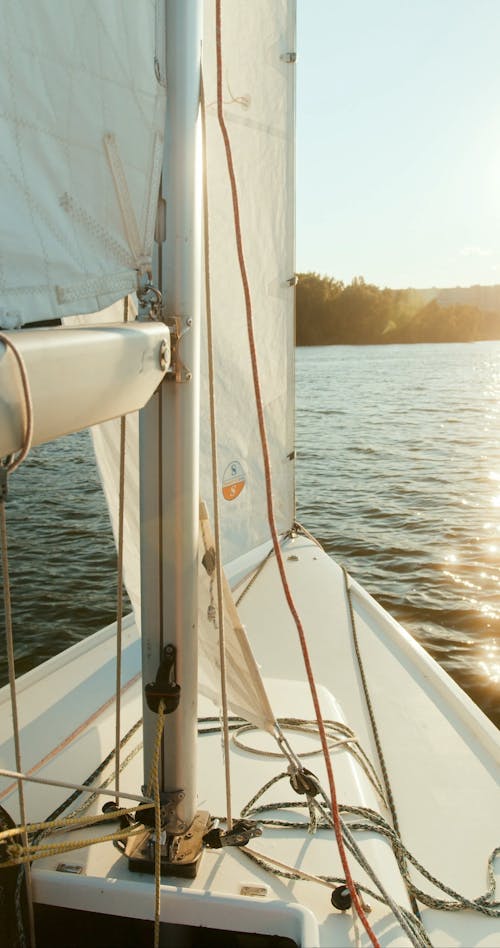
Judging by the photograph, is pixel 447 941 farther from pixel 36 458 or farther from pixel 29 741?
pixel 36 458

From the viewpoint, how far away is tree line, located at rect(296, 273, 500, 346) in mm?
63500

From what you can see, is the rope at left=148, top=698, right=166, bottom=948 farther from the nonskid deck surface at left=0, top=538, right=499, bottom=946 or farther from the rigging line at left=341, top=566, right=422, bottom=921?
the rigging line at left=341, top=566, right=422, bottom=921

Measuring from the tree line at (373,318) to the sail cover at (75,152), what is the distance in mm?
61012

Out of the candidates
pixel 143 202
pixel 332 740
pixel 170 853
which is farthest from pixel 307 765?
pixel 143 202

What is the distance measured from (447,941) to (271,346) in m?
2.84

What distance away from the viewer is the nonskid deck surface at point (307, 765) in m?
1.60

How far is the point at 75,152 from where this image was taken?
123 centimetres

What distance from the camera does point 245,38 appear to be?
121 inches

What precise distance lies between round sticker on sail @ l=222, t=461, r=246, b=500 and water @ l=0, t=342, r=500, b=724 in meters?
3.01

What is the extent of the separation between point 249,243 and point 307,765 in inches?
92.2

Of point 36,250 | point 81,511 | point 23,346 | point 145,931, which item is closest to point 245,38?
point 36,250

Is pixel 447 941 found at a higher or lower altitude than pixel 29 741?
lower

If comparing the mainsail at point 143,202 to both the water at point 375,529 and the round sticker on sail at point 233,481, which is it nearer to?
the round sticker on sail at point 233,481

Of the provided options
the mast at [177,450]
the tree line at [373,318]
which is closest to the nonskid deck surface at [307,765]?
the mast at [177,450]
